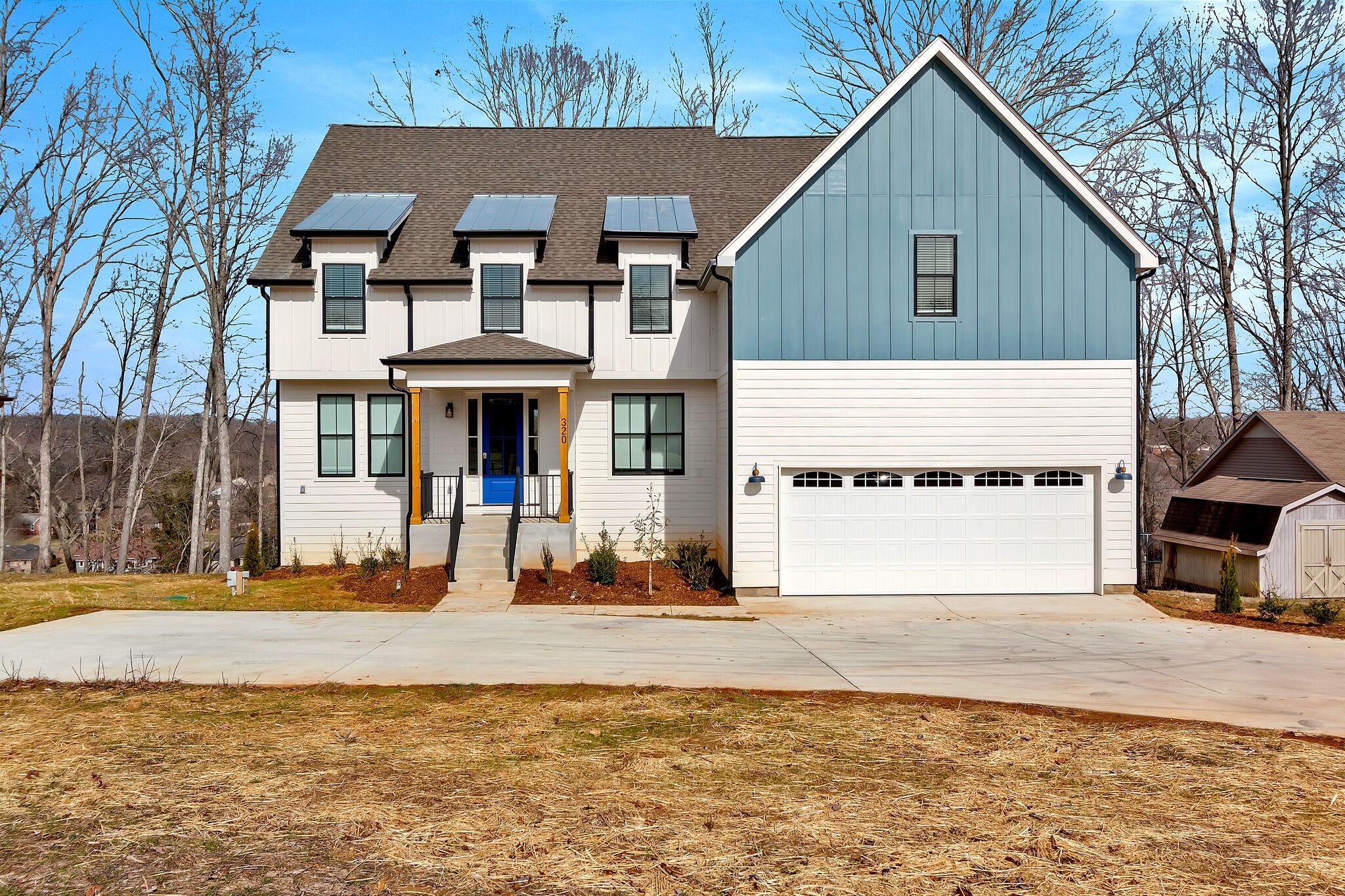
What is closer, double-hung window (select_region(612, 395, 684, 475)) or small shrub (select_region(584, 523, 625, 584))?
Answer: small shrub (select_region(584, 523, 625, 584))

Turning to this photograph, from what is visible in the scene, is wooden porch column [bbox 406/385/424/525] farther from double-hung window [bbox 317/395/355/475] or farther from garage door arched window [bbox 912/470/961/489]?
garage door arched window [bbox 912/470/961/489]

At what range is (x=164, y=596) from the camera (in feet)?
47.9

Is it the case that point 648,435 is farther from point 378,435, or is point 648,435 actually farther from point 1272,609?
point 1272,609

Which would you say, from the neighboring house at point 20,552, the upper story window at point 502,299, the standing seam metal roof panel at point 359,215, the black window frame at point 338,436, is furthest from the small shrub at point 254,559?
Answer: the neighboring house at point 20,552

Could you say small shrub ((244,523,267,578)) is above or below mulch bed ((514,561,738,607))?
above

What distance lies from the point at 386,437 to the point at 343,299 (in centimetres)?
291

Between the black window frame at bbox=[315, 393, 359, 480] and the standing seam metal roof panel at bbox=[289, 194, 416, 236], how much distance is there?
3.27m

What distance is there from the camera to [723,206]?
774 inches

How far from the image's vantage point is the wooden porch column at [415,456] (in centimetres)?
1644

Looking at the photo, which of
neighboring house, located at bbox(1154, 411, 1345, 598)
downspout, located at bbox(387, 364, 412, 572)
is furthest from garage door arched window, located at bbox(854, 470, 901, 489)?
downspout, located at bbox(387, 364, 412, 572)

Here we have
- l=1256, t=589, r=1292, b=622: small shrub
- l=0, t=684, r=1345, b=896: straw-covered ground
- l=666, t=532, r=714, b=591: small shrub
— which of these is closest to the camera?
l=0, t=684, r=1345, b=896: straw-covered ground

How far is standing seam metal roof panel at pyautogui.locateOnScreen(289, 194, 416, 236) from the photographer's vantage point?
683 inches

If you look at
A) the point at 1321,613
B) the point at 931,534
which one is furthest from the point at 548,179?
the point at 1321,613

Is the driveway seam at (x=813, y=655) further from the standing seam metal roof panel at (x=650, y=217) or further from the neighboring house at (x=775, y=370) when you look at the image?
the standing seam metal roof panel at (x=650, y=217)
